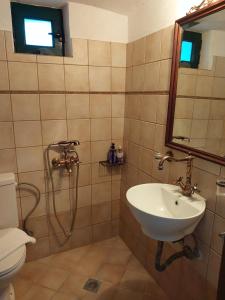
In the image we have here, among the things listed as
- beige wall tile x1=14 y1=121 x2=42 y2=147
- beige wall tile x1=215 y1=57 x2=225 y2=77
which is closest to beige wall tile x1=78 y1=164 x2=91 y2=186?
beige wall tile x1=14 y1=121 x2=42 y2=147

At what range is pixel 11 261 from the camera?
56.1 inches

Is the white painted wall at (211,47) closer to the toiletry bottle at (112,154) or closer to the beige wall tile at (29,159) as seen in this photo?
the toiletry bottle at (112,154)

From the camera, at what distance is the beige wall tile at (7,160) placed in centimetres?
181

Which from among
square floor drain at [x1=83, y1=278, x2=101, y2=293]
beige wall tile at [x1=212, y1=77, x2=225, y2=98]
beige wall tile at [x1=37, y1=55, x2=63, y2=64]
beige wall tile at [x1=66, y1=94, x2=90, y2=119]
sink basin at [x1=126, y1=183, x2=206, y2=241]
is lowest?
square floor drain at [x1=83, y1=278, x2=101, y2=293]

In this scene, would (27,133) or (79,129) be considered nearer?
(27,133)

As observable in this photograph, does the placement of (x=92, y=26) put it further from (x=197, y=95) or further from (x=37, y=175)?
(x=37, y=175)

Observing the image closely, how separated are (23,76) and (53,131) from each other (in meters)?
0.49

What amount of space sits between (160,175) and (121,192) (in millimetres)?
736

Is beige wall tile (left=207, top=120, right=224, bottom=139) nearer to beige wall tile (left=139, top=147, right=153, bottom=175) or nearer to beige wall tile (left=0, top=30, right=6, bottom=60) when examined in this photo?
beige wall tile (left=139, top=147, right=153, bottom=175)

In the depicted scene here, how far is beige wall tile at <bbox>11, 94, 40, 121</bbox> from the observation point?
69.5 inches

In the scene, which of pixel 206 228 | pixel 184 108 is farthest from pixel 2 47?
pixel 206 228

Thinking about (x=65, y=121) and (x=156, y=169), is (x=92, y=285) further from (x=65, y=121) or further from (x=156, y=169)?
(x=65, y=121)

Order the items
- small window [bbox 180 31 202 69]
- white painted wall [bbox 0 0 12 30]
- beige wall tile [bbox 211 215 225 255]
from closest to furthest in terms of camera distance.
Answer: beige wall tile [bbox 211 215 225 255]
small window [bbox 180 31 202 69]
white painted wall [bbox 0 0 12 30]

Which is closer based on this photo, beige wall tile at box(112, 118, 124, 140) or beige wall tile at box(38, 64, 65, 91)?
beige wall tile at box(38, 64, 65, 91)
